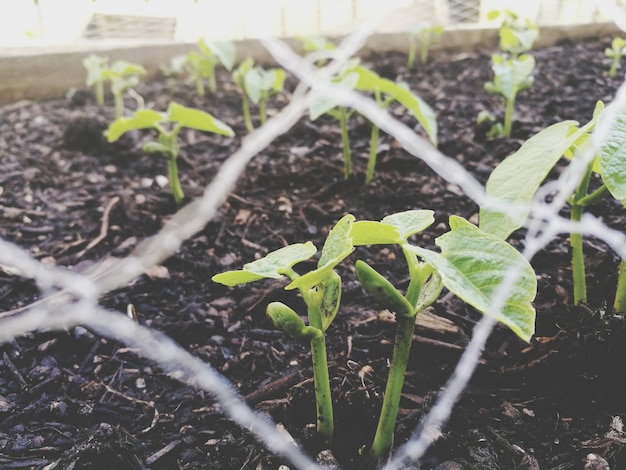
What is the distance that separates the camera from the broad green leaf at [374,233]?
0.39 metres

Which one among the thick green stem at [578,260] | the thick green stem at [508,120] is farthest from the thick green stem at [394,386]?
the thick green stem at [508,120]

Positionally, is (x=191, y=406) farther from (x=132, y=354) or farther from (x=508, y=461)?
(x=508, y=461)

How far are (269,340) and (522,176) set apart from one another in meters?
0.39

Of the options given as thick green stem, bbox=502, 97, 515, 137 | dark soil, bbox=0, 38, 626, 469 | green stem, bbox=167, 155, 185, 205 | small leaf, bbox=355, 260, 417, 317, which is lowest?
dark soil, bbox=0, 38, 626, 469

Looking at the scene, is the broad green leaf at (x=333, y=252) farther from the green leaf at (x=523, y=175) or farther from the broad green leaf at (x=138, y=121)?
the broad green leaf at (x=138, y=121)

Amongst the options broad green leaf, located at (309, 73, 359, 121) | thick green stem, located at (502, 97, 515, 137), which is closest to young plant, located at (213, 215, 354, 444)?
broad green leaf, located at (309, 73, 359, 121)

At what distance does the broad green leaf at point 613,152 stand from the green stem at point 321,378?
0.85 ft

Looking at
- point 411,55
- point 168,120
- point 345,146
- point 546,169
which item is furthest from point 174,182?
point 411,55

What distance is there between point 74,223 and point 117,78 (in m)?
0.54

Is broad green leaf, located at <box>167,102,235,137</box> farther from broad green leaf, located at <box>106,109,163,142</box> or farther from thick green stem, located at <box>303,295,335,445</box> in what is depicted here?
thick green stem, located at <box>303,295,335,445</box>

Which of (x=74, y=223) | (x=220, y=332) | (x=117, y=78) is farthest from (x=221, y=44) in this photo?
(x=220, y=332)

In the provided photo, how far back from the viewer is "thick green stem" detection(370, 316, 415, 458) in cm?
45

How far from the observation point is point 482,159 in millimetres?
1130

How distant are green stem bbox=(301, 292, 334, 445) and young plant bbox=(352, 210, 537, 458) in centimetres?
6
